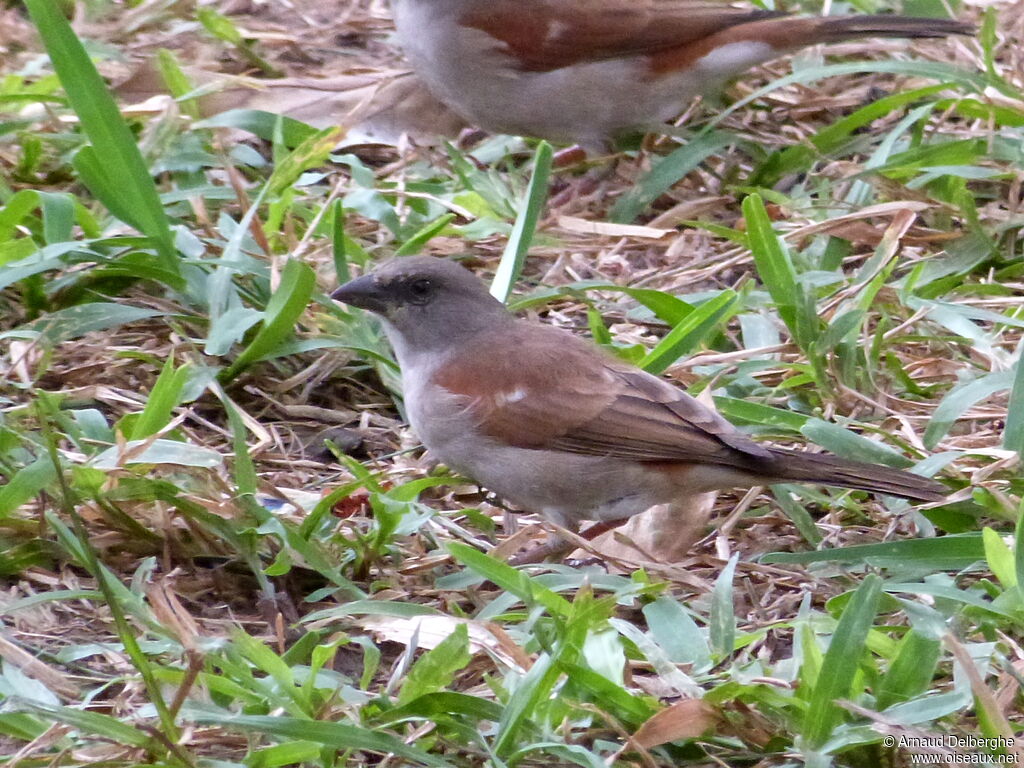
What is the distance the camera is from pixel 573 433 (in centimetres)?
424

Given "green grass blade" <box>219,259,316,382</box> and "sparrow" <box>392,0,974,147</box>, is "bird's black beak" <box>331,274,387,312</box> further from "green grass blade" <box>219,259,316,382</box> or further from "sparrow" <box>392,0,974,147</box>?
"sparrow" <box>392,0,974,147</box>

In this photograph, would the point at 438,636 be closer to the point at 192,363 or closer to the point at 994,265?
the point at 192,363

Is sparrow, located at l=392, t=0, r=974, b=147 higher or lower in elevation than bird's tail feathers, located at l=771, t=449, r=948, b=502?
higher

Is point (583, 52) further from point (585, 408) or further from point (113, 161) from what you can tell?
point (585, 408)

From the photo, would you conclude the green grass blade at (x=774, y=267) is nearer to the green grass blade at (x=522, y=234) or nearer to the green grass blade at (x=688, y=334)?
the green grass blade at (x=688, y=334)

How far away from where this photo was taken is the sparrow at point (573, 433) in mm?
4098

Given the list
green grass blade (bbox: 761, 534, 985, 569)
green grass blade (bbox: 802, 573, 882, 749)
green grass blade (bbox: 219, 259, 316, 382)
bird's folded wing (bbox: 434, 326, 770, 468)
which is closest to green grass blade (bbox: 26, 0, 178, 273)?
green grass blade (bbox: 219, 259, 316, 382)

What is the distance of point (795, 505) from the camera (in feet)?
13.8

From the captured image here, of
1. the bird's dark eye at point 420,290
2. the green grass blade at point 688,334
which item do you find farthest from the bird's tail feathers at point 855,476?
the bird's dark eye at point 420,290

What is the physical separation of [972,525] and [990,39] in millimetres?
2690

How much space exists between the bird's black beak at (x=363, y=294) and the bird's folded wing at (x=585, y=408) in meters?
0.38

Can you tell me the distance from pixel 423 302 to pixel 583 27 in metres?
2.03

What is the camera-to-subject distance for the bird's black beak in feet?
15.0

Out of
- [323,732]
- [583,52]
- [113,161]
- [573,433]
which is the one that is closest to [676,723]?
[323,732]
